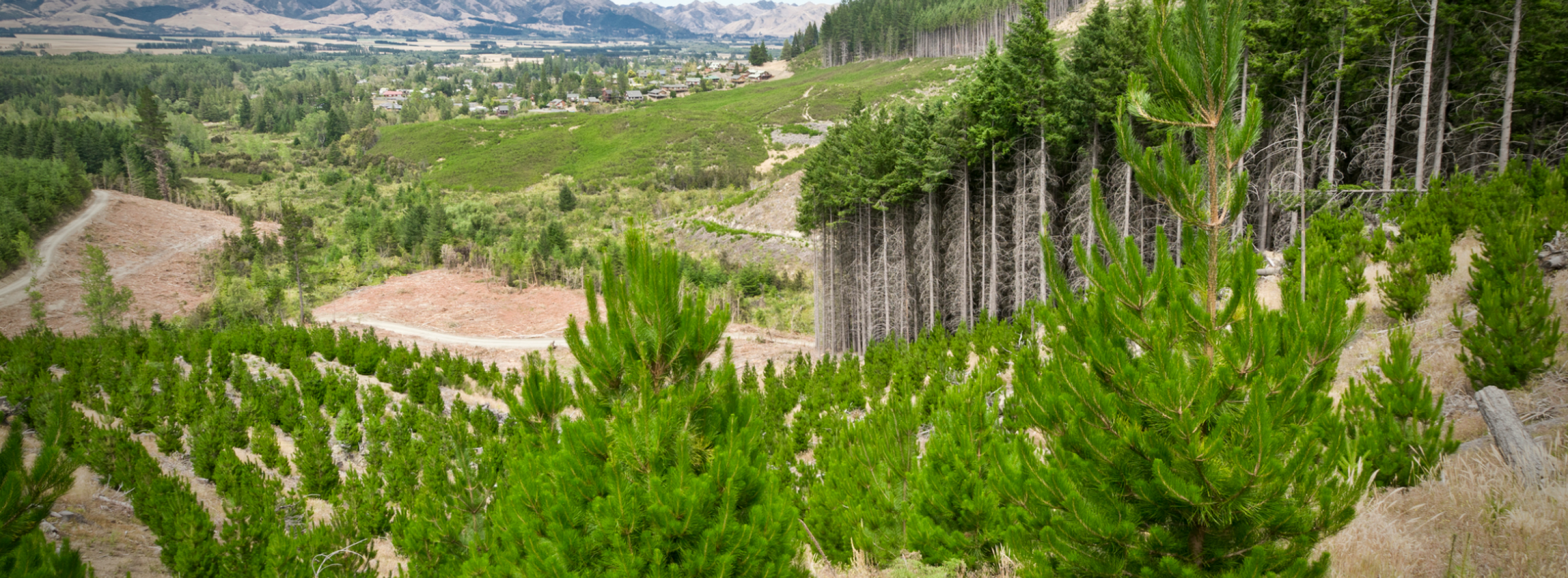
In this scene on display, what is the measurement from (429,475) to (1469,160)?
80.8 feet

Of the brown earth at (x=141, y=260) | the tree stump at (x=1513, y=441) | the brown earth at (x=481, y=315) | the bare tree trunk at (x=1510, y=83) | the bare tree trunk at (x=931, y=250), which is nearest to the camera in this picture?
the tree stump at (x=1513, y=441)

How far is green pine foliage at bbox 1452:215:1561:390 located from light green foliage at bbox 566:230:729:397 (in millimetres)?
7029

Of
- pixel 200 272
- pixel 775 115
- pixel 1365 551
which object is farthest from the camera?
pixel 775 115

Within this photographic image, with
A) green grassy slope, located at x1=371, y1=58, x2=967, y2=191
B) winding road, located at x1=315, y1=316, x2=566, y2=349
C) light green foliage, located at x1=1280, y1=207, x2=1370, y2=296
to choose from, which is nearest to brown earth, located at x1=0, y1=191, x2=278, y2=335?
winding road, located at x1=315, y1=316, x2=566, y2=349

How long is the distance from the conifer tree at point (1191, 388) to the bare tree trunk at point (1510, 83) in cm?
1514

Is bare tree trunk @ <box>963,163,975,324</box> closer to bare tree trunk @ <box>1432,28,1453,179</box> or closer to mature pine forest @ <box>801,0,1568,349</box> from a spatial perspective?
mature pine forest @ <box>801,0,1568,349</box>

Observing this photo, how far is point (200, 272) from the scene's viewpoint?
126 ft

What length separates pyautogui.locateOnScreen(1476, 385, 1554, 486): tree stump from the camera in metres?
4.69

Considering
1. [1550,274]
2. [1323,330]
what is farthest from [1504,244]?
[1323,330]

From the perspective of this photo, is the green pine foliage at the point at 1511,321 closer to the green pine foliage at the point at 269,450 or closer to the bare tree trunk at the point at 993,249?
the bare tree trunk at the point at 993,249

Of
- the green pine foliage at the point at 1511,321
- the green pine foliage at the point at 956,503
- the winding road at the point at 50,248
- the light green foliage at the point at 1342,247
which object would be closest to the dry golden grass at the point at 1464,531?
the green pine foliage at the point at 1511,321

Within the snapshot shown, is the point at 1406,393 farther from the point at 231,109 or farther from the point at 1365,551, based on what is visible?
the point at 231,109

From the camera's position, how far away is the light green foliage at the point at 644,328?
3.76m

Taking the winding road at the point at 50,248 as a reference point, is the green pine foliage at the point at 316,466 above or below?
below
